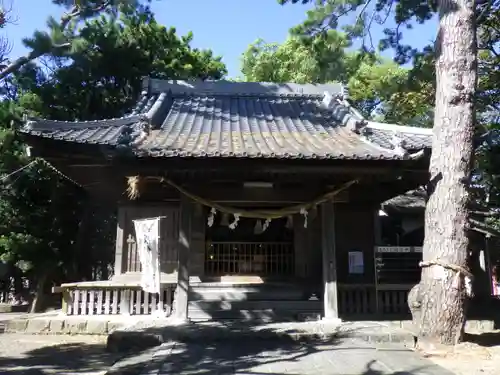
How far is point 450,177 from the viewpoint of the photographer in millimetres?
7848

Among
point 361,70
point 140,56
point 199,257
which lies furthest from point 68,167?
point 361,70

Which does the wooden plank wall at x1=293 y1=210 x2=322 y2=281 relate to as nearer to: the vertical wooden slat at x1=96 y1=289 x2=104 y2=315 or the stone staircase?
the stone staircase

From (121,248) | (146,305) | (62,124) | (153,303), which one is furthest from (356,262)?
(62,124)

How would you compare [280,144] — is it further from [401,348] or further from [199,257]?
[401,348]

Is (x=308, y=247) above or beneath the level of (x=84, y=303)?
above

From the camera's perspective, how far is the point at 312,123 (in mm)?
11453

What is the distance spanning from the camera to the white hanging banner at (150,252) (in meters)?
8.98

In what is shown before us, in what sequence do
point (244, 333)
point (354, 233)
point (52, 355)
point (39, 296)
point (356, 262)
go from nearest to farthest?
point (244, 333)
point (52, 355)
point (356, 262)
point (354, 233)
point (39, 296)

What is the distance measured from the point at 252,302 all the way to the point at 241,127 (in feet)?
13.4

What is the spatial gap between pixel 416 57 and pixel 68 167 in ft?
30.5

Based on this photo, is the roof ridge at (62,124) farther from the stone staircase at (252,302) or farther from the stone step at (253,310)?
the stone step at (253,310)

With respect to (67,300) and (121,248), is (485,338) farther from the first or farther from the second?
(67,300)

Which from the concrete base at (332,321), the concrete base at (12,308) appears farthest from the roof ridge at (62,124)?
the concrete base at (12,308)

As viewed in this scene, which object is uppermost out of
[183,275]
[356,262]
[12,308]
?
[356,262]
